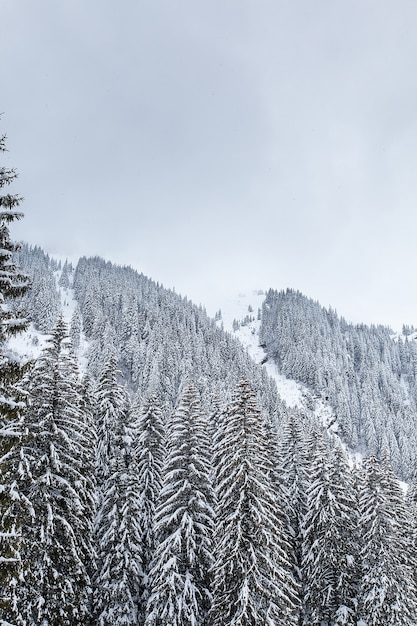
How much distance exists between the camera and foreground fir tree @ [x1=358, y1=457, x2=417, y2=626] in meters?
25.5

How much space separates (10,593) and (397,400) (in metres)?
176

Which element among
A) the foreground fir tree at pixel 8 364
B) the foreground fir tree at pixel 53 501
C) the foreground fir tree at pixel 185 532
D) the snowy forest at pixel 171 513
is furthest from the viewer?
the foreground fir tree at pixel 185 532

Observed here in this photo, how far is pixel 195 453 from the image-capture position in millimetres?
25219

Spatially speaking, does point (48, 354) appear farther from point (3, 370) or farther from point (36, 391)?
point (3, 370)

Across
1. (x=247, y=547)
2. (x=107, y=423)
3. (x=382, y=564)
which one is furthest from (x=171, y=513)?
(x=382, y=564)

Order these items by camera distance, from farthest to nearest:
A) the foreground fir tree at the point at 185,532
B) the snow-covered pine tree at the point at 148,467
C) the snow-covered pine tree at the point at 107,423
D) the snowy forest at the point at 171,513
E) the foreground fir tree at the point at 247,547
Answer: the snow-covered pine tree at the point at 107,423, the snow-covered pine tree at the point at 148,467, the foreground fir tree at the point at 185,532, the foreground fir tree at the point at 247,547, the snowy forest at the point at 171,513

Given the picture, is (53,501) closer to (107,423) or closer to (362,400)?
(107,423)

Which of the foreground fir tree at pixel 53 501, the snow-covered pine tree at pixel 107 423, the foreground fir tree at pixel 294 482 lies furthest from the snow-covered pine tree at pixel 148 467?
the foreground fir tree at pixel 294 482

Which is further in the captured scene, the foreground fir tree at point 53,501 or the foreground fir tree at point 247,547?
the foreground fir tree at point 247,547

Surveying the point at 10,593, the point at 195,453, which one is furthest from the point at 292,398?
the point at 10,593

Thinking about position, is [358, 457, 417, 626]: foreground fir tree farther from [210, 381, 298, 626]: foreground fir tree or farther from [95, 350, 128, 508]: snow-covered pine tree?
[95, 350, 128, 508]: snow-covered pine tree

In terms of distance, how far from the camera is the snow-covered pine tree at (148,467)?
28672 mm

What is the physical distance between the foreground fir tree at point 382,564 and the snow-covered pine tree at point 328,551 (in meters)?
0.98

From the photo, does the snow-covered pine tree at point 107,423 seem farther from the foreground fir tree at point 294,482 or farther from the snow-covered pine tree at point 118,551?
the foreground fir tree at point 294,482
